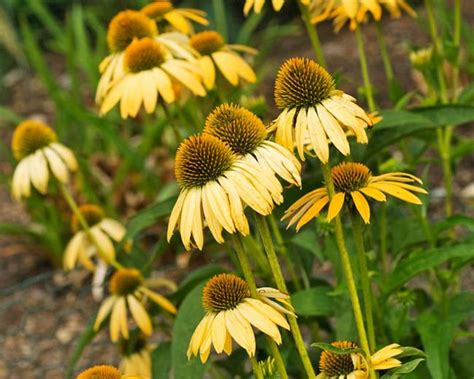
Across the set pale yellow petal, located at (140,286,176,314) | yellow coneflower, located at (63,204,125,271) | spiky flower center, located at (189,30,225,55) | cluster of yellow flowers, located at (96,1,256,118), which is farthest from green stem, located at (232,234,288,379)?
yellow coneflower, located at (63,204,125,271)

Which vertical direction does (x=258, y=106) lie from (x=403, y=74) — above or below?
above

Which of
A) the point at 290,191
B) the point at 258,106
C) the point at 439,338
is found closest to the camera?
the point at 439,338

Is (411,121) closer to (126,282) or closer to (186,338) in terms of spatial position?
(186,338)

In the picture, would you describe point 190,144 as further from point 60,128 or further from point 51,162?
point 60,128

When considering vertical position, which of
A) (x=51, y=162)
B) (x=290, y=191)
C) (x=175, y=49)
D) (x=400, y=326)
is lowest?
(x=400, y=326)

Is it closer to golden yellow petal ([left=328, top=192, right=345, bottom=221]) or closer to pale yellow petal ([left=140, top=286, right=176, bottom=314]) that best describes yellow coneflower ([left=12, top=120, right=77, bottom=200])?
pale yellow petal ([left=140, top=286, right=176, bottom=314])

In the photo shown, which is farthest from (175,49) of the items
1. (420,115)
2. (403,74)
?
(403,74)

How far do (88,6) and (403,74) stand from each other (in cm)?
175

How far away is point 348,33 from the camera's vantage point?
4.02m

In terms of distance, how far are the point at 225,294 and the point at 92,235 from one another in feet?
2.64

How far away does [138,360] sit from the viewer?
170 cm

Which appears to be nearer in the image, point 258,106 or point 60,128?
point 258,106

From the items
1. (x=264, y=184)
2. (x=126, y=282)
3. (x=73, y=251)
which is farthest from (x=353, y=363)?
(x=73, y=251)

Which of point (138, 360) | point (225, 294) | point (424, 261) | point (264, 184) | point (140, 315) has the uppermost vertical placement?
point (264, 184)
